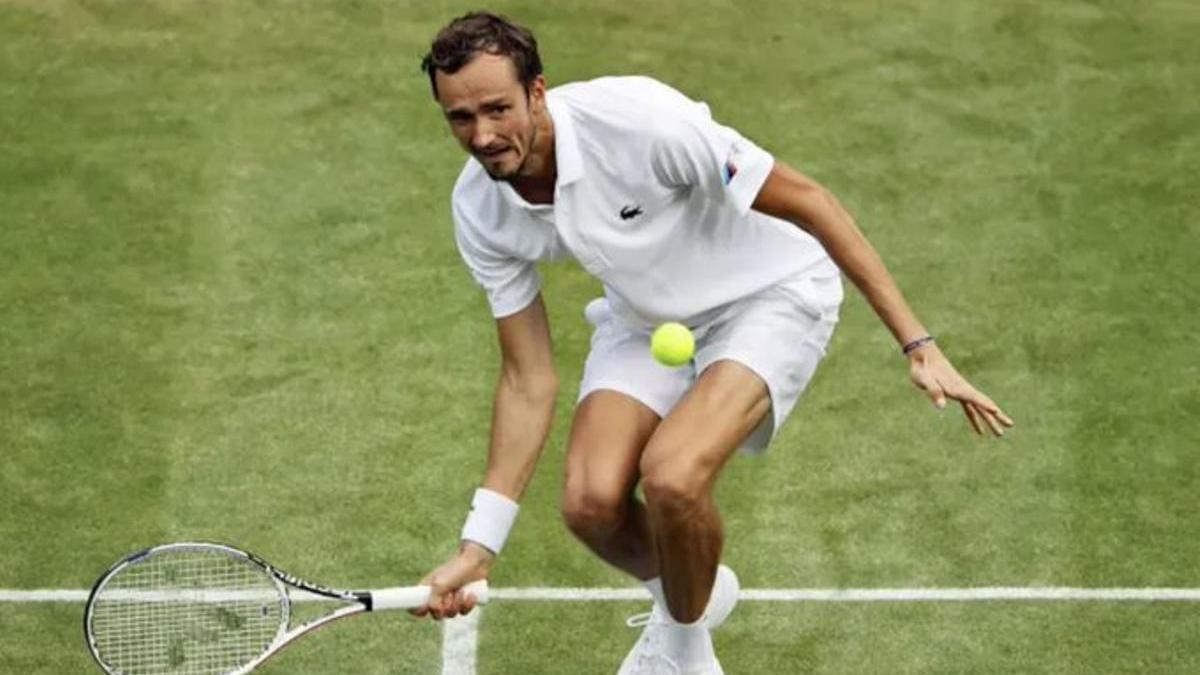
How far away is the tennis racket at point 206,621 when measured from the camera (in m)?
9.01

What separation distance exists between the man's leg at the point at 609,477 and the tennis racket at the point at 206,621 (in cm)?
56

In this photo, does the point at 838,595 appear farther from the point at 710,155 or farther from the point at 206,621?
the point at 206,621

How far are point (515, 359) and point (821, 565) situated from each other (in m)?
1.73

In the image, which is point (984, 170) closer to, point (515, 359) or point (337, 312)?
point (337, 312)

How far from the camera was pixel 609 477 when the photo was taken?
31.2 feet

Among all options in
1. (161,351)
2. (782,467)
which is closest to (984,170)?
(782,467)

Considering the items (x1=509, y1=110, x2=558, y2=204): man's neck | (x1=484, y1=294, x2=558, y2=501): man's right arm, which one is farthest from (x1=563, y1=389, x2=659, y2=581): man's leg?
(x1=509, y1=110, x2=558, y2=204): man's neck

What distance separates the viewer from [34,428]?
11797 millimetres

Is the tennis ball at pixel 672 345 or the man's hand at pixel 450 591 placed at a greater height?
the tennis ball at pixel 672 345

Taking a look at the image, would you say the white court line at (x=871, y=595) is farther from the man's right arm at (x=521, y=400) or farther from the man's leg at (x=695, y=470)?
the man's right arm at (x=521, y=400)

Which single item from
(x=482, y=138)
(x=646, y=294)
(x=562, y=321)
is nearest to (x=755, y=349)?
(x=646, y=294)

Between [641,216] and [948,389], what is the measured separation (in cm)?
113

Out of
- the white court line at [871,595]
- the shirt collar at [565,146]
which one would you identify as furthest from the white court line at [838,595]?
the shirt collar at [565,146]

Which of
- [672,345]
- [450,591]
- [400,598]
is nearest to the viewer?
[400,598]
